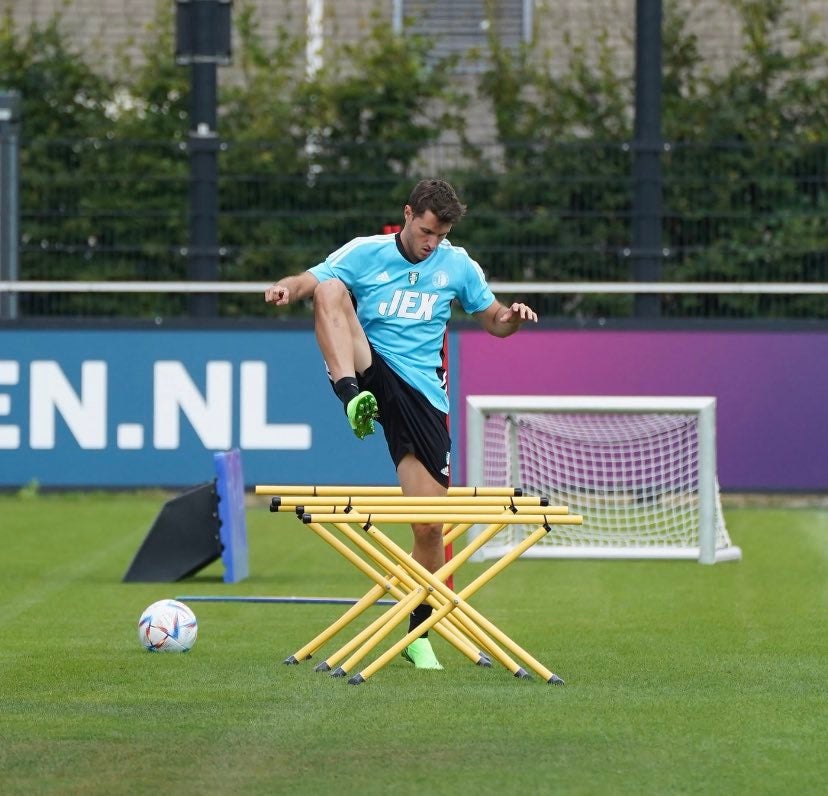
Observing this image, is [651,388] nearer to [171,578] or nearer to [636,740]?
[171,578]

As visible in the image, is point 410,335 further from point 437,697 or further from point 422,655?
point 437,697

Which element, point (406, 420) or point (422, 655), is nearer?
point (422, 655)

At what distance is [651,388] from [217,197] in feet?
12.8

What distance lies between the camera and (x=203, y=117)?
1614cm

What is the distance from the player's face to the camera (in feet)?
25.6

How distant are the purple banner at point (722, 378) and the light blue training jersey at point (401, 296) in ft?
25.6

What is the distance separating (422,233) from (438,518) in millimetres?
1390

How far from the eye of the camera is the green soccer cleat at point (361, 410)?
24.3 feet

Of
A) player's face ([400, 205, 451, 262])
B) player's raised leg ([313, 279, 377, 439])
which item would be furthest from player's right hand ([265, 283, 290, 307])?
player's face ([400, 205, 451, 262])

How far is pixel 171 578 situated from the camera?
36.4ft

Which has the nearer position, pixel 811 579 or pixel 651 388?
pixel 811 579

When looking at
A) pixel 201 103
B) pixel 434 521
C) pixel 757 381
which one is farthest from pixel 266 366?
pixel 434 521

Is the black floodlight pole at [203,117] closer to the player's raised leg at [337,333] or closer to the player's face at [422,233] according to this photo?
the player's face at [422,233]

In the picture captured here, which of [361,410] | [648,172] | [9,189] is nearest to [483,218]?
[648,172]
